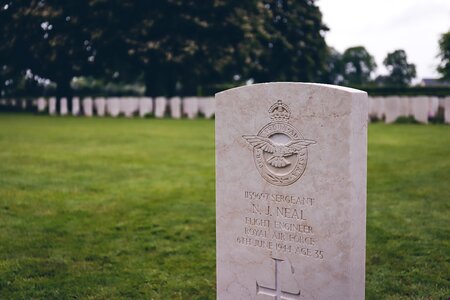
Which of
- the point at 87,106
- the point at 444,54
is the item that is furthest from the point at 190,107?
the point at 444,54

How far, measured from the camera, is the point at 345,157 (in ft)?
11.0

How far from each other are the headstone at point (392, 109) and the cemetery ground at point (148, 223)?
702 cm

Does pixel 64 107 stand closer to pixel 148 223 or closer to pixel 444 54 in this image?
pixel 148 223

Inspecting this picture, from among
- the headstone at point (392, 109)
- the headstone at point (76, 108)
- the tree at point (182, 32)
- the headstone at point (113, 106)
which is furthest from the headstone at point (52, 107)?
the headstone at point (392, 109)

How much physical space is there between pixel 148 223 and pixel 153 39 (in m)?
18.5

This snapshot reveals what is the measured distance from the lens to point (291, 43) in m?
29.0

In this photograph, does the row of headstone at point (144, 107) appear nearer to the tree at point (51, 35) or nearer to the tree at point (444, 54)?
the tree at point (51, 35)

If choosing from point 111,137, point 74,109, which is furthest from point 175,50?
point 111,137

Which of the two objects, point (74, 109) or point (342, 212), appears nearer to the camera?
point (342, 212)

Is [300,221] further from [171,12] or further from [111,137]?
[171,12]

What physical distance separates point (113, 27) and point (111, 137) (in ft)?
34.8

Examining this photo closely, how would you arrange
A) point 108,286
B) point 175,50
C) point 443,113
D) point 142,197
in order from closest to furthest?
point 108,286 → point 142,197 → point 443,113 → point 175,50

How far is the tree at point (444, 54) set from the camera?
41094 mm

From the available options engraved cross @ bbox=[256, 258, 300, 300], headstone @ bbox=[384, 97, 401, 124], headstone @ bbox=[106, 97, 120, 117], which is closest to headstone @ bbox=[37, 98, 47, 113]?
headstone @ bbox=[106, 97, 120, 117]
